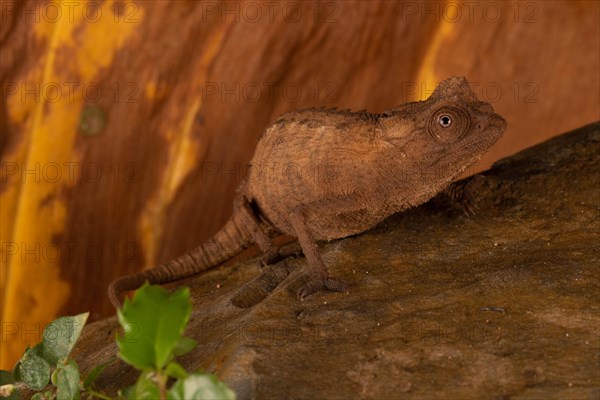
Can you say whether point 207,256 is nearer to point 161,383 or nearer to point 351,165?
point 351,165

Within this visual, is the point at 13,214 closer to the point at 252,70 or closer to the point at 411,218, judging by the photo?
the point at 252,70

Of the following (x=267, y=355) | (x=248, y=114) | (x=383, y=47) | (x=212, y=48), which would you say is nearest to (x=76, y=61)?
(x=212, y=48)

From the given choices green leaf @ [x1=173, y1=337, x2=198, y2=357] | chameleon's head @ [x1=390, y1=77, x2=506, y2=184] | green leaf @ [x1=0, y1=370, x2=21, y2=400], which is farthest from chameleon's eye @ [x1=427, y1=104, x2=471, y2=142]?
green leaf @ [x1=0, y1=370, x2=21, y2=400]

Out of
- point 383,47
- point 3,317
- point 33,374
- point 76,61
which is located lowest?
point 33,374

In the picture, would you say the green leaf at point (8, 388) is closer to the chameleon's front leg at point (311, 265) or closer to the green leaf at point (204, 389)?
the green leaf at point (204, 389)

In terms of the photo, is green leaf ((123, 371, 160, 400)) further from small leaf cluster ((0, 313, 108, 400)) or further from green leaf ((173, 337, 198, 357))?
small leaf cluster ((0, 313, 108, 400))

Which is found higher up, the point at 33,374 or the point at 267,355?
the point at 33,374

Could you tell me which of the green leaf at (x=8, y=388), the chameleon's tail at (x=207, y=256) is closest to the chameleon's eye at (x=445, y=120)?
the chameleon's tail at (x=207, y=256)

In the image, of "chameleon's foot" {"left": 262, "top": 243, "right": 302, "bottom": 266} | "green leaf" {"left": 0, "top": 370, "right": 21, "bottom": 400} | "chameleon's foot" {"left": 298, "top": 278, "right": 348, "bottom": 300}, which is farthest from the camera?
"chameleon's foot" {"left": 262, "top": 243, "right": 302, "bottom": 266}
